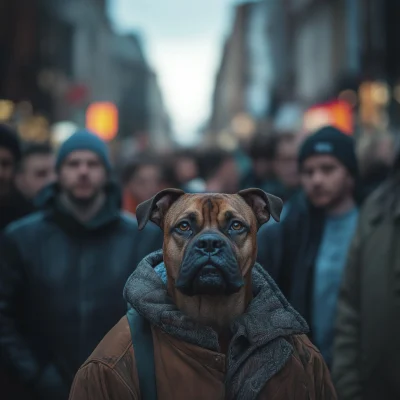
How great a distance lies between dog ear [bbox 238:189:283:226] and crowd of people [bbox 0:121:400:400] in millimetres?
1609

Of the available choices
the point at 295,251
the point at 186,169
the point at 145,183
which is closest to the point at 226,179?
the point at 145,183

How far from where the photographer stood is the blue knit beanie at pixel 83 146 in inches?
232

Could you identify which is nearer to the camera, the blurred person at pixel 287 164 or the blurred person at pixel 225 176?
the blurred person at pixel 287 164

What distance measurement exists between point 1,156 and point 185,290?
3.67 meters

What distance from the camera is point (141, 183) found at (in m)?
9.25

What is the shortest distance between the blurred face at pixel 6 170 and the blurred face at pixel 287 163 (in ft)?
9.26

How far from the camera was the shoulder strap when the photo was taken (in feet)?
10.1

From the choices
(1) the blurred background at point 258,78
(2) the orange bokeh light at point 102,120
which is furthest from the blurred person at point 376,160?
(2) the orange bokeh light at point 102,120

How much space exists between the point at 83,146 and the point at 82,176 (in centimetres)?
28

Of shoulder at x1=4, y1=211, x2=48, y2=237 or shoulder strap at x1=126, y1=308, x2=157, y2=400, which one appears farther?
shoulder at x1=4, y1=211, x2=48, y2=237

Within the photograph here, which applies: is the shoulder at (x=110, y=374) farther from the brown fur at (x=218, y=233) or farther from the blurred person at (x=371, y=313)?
the blurred person at (x=371, y=313)

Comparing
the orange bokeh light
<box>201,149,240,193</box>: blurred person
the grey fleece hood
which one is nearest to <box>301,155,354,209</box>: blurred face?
the grey fleece hood

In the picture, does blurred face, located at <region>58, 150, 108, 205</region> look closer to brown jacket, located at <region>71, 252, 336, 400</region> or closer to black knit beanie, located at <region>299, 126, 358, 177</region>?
black knit beanie, located at <region>299, 126, 358, 177</region>

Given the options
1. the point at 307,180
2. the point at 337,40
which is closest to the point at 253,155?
the point at 307,180
